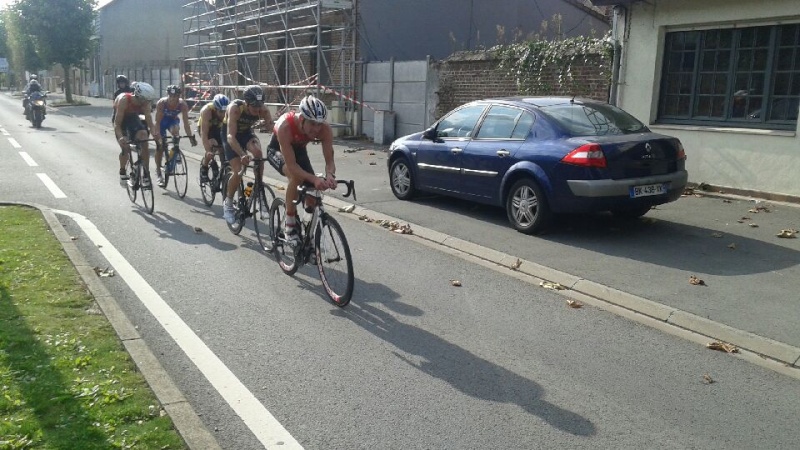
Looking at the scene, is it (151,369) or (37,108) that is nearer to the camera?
(151,369)

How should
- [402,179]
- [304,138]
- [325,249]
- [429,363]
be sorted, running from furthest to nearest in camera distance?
[402,179], [304,138], [325,249], [429,363]

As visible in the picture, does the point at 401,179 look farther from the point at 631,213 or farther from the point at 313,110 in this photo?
the point at 313,110

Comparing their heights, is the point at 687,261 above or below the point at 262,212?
below

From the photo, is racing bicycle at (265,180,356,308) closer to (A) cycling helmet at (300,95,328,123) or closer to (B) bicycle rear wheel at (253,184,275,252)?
(A) cycling helmet at (300,95,328,123)

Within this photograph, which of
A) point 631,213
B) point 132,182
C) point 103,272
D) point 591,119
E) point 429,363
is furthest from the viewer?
point 132,182

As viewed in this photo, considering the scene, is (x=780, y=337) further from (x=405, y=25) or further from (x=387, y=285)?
(x=405, y=25)

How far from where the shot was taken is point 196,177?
14516mm

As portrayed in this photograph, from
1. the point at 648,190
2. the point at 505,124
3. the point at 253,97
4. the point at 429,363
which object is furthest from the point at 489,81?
the point at 429,363

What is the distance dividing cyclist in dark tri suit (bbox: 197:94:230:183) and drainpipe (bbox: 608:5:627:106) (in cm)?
717

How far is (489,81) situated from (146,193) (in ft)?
29.1

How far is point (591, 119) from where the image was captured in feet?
29.7

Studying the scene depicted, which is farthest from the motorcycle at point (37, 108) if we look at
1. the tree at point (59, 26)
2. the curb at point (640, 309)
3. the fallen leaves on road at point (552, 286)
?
the fallen leaves on road at point (552, 286)

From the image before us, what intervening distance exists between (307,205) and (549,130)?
3672 millimetres

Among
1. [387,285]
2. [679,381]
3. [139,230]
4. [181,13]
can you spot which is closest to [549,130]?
[387,285]
